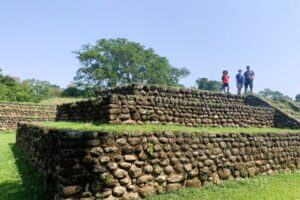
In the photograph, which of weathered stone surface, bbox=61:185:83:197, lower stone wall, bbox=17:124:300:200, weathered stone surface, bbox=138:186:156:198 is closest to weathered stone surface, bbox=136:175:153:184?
lower stone wall, bbox=17:124:300:200

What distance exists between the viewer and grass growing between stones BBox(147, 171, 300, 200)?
7777 mm

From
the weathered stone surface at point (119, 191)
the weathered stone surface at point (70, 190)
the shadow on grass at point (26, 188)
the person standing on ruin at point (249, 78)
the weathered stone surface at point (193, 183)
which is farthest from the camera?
the person standing on ruin at point (249, 78)

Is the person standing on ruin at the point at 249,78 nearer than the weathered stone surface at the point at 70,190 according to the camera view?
No

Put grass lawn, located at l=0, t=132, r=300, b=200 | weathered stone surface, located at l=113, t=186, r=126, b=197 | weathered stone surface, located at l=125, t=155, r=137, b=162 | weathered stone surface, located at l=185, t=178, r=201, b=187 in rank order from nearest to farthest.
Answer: weathered stone surface, located at l=113, t=186, r=126, b=197 → weathered stone surface, located at l=125, t=155, r=137, b=162 → grass lawn, located at l=0, t=132, r=300, b=200 → weathered stone surface, located at l=185, t=178, r=201, b=187

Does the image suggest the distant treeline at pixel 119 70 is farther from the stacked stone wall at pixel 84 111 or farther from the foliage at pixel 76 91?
the stacked stone wall at pixel 84 111

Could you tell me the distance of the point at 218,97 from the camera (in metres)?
16.4

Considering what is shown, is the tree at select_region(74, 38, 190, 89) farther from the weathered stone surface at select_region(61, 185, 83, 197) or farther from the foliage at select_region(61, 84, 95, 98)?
the weathered stone surface at select_region(61, 185, 83, 197)

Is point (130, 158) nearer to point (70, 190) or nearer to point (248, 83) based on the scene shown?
point (70, 190)

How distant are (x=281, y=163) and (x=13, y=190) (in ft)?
25.7

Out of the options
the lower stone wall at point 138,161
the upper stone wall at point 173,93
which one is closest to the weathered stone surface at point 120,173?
the lower stone wall at point 138,161

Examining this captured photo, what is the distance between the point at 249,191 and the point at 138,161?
2980 mm

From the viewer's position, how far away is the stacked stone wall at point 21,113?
24814 mm

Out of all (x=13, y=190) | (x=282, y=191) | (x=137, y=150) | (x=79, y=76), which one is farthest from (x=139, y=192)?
(x=79, y=76)

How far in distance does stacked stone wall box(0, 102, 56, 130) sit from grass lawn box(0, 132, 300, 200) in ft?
50.0
